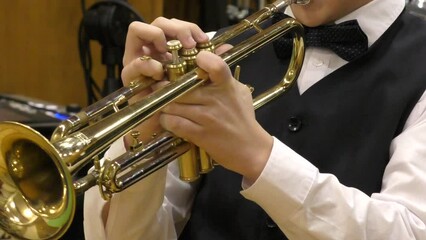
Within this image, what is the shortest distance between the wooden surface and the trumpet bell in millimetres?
1478

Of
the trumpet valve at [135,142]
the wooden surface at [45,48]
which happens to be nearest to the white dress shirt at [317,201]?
the trumpet valve at [135,142]

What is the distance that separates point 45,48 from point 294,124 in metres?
1.53

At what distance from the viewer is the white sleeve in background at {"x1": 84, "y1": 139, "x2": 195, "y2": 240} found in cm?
105

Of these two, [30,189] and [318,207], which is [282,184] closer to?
[318,207]

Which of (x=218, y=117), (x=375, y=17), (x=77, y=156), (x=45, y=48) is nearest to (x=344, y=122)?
(x=375, y=17)

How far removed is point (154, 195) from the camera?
41.8 inches

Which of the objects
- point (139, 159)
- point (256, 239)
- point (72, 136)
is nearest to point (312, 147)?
point (256, 239)

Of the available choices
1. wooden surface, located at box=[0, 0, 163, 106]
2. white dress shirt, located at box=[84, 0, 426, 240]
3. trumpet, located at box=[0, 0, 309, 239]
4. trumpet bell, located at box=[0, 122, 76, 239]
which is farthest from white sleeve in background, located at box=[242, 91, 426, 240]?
wooden surface, located at box=[0, 0, 163, 106]

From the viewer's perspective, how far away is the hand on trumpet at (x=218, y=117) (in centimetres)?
85

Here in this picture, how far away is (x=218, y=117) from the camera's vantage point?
857 millimetres

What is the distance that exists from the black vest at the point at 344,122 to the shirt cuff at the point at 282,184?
0.55 ft

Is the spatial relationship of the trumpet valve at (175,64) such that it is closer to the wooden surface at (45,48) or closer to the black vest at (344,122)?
the black vest at (344,122)

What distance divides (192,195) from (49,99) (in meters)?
→ 1.42

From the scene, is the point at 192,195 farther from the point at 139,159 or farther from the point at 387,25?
the point at 387,25
